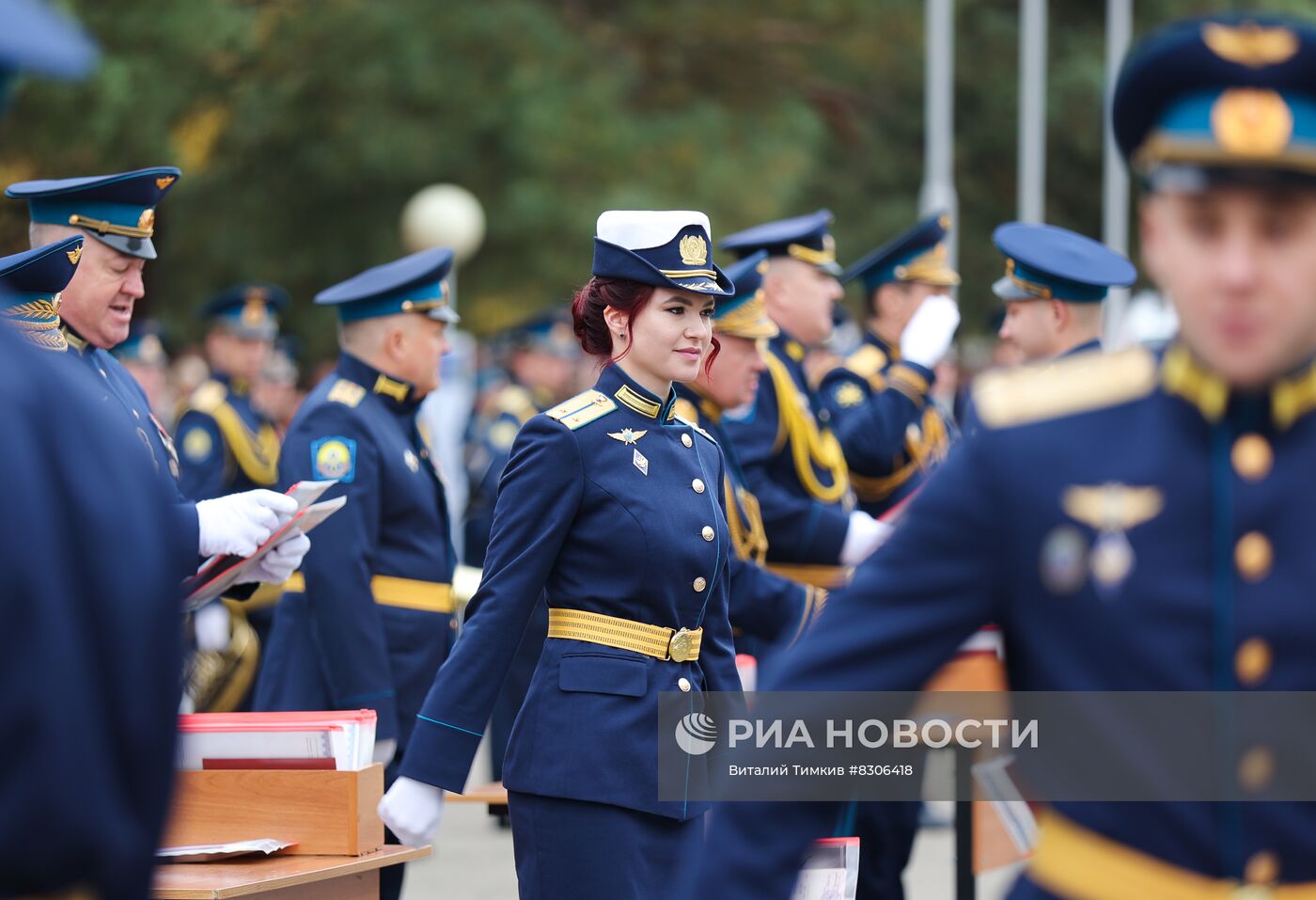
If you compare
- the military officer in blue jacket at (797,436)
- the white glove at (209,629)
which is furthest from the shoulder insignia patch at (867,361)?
the white glove at (209,629)

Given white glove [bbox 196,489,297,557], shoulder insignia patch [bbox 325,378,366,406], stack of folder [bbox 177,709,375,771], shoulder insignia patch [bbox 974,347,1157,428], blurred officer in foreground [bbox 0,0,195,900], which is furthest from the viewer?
shoulder insignia patch [bbox 325,378,366,406]

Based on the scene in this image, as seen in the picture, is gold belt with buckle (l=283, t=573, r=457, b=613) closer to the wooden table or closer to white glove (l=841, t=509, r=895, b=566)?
white glove (l=841, t=509, r=895, b=566)

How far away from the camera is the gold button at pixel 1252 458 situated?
214 cm

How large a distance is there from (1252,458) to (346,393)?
4.21m

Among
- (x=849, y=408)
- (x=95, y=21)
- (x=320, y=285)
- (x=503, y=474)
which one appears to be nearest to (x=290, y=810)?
(x=503, y=474)

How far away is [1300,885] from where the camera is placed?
83.3 inches

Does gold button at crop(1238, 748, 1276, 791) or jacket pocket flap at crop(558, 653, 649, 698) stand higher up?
jacket pocket flap at crop(558, 653, 649, 698)

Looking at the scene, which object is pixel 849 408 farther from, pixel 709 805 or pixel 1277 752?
pixel 1277 752

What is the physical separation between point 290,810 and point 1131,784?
267cm

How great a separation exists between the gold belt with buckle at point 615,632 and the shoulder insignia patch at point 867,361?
3682 mm

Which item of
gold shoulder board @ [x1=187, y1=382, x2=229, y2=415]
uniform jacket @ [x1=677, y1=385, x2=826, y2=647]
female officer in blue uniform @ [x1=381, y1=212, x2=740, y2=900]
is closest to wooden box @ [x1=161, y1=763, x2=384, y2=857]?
female officer in blue uniform @ [x1=381, y1=212, x2=740, y2=900]

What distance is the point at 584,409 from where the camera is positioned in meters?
4.42

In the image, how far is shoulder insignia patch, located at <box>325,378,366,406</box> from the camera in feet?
19.6

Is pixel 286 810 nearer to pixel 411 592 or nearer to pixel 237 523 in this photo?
pixel 237 523
